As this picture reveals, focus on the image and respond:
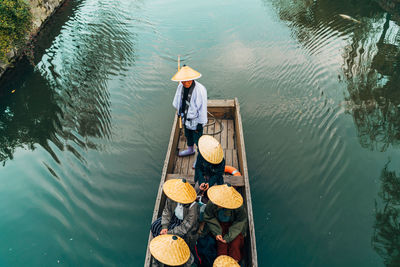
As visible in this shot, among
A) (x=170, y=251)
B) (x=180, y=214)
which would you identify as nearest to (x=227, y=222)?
(x=180, y=214)

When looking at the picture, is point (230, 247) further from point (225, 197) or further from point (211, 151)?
point (211, 151)

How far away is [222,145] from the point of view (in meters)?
5.10

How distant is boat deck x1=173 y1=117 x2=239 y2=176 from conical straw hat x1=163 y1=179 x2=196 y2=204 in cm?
128

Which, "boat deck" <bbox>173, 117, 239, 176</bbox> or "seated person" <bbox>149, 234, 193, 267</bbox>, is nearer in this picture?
"seated person" <bbox>149, 234, 193, 267</bbox>

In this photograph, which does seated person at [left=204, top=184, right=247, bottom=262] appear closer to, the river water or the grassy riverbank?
the river water

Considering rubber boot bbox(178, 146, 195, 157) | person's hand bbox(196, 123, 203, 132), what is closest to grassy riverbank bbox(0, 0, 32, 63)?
rubber boot bbox(178, 146, 195, 157)

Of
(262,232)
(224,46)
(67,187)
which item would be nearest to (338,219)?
(262,232)

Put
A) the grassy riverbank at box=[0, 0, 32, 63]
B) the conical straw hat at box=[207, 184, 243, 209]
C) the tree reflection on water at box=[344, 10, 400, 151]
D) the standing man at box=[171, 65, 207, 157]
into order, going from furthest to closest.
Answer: the grassy riverbank at box=[0, 0, 32, 63]
the tree reflection on water at box=[344, 10, 400, 151]
the standing man at box=[171, 65, 207, 157]
the conical straw hat at box=[207, 184, 243, 209]

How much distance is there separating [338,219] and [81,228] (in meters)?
4.97

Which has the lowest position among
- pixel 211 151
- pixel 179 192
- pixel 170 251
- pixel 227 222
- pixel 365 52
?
pixel 227 222

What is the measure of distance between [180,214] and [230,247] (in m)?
0.78

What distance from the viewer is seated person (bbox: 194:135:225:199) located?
3080mm

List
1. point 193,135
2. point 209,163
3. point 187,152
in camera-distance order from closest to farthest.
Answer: point 209,163 → point 193,135 → point 187,152

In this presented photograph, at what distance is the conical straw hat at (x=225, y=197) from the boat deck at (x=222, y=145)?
1.46 meters
